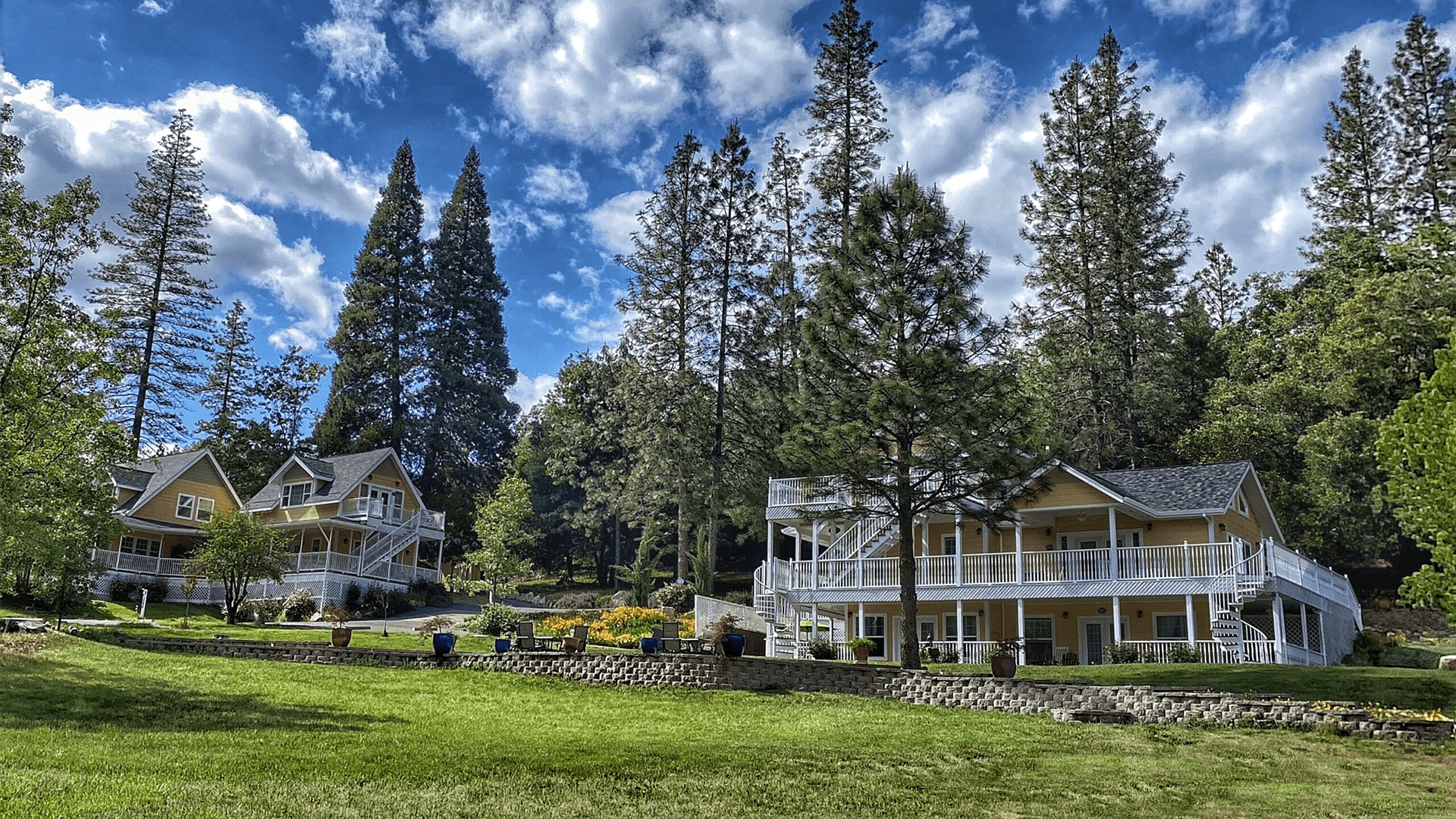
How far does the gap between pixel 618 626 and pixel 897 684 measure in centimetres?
919

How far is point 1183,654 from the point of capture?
2353 centimetres

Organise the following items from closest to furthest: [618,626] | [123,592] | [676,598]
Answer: [618,626], [676,598], [123,592]

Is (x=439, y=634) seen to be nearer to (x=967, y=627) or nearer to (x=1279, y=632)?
(x=967, y=627)

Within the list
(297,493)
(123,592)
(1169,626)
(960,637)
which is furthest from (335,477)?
(1169,626)

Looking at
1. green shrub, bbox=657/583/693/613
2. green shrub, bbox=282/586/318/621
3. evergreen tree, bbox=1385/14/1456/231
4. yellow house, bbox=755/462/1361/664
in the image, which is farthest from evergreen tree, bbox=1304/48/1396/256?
green shrub, bbox=282/586/318/621

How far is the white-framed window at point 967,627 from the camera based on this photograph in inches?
1143

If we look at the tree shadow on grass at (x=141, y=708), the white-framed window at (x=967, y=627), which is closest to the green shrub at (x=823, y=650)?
the white-framed window at (x=967, y=627)

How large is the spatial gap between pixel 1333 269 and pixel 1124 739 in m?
31.7

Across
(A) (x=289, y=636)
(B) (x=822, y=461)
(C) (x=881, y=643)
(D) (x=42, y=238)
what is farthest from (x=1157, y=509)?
(D) (x=42, y=238)

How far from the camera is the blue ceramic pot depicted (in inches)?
852

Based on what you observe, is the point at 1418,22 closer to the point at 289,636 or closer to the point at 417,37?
the point at 417,37

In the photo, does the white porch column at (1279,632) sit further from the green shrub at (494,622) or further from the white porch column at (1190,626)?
the green shrub at (494,622)

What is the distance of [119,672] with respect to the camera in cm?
1741

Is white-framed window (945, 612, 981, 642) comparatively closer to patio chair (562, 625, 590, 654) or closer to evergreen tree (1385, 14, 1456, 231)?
patio chair (562, 625, 590, 654)
